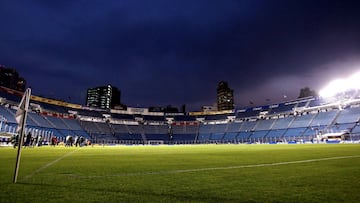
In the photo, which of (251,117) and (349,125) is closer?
(349,125)

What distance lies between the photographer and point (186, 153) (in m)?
15.7

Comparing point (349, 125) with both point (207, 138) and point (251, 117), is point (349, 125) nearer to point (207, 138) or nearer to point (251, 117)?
point (251, 117)

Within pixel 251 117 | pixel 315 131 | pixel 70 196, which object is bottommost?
pixel 70 196

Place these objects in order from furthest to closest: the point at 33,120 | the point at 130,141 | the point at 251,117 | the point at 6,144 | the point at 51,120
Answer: the point at 251,117, the point at 130,141, the point at 51,120, the point at 33,120, the point at 6,144

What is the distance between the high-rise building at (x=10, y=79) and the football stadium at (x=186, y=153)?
143 metres

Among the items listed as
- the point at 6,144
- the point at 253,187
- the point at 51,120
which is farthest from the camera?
the point at 51,120

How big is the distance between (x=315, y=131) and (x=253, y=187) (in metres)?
62.4

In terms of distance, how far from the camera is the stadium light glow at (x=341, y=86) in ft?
189

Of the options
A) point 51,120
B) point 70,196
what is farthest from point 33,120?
point 70,196

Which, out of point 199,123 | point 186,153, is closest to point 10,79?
point 199,123

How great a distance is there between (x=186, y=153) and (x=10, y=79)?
723 ft

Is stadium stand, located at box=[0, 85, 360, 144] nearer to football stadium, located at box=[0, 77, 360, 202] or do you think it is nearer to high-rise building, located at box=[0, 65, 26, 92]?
football stadium, located at box=[0, 77, 360, 202]

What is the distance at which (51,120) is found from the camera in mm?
62344

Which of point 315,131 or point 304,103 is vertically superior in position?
point 304,103
